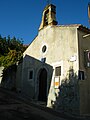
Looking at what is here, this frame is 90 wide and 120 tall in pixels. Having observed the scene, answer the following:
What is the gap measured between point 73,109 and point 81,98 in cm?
83

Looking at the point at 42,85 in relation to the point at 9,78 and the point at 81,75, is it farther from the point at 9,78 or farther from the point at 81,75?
the point at 9,78

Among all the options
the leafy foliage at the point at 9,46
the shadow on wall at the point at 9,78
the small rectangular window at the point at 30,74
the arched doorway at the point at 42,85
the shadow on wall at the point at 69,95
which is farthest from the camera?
the leafy foliage at the point at 9,46

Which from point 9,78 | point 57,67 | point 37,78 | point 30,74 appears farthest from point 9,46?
point 57,67

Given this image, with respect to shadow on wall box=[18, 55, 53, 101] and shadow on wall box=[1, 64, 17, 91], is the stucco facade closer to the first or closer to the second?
shadow on wall box=[18, 55, 53, 101]

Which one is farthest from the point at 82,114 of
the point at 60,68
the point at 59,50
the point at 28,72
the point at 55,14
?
the point at 55,14

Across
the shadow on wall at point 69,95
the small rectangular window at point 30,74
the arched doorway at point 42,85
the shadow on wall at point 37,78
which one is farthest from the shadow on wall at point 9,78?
the shadow on wall at point 69,95

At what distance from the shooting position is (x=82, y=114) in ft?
33.2

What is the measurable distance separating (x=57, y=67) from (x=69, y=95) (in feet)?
7.52

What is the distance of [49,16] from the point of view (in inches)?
568

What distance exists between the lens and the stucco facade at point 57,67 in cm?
1074

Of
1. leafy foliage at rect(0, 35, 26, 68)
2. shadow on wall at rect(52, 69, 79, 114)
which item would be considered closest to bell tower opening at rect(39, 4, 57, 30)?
shadow on wall at rect(52, 69, 79, 114)

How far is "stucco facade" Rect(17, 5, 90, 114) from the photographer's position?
10.7 meters

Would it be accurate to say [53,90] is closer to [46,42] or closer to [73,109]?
[73,109]

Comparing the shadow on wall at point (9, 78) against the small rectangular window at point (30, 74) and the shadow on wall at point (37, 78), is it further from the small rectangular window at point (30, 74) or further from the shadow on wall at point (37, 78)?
the small rectangular window at point (30, 74)
